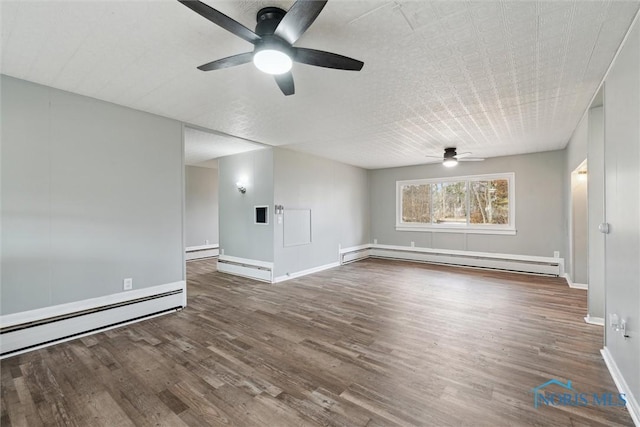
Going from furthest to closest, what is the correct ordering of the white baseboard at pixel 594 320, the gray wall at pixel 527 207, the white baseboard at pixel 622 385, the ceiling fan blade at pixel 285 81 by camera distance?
the gray wall at pixel 527 207, the white baseboard at pixel 594 320, the ceiling fan blade at pixel 285 81, the white baseboard at pixel 622 385

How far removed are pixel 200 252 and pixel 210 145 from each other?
3985 mm

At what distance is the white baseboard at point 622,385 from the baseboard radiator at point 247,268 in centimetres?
450

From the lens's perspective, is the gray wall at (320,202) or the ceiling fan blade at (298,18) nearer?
the ceiling fan blade at (298,18)

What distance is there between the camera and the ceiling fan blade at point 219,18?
1.36 m

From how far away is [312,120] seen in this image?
12.7ft

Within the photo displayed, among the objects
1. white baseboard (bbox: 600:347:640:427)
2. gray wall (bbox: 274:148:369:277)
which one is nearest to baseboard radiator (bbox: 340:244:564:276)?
gray wall (bbox: 274:148:369:277)

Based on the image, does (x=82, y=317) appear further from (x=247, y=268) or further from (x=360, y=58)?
(x=360, y=58)

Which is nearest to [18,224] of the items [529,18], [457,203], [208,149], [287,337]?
[287,337]

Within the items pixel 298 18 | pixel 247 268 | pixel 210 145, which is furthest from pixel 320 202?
pixel 298 18

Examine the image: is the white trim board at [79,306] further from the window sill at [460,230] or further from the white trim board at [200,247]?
the window sill at [460,230]

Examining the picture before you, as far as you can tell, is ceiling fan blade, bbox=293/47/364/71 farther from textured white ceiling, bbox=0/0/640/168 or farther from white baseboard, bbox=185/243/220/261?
white baseboard, bbox=185/243/220/261

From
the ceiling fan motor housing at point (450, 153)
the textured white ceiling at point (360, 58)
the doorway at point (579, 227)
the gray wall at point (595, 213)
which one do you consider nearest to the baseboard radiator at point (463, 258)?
the doorway at point (579, 227)

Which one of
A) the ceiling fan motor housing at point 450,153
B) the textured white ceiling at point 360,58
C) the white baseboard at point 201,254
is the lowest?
the white baseboard at point 201,254

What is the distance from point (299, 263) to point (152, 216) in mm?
3049
